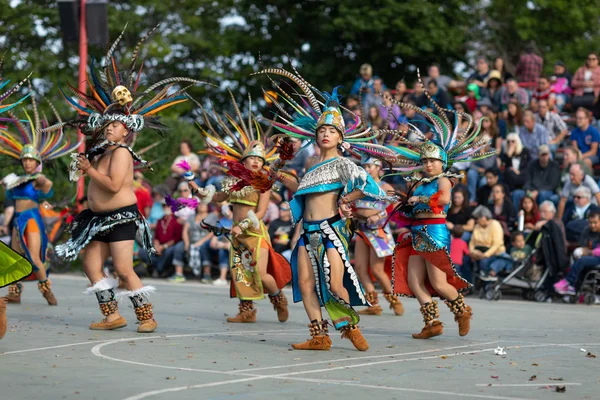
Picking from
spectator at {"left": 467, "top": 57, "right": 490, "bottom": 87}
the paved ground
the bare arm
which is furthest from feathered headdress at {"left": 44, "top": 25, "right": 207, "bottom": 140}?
spectator at {"left": 467, "top": 57, "right": 490, "bottom": 87}

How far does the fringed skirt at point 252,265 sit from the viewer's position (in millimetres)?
11992

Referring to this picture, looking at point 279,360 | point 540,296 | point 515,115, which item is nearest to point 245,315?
point 279,360

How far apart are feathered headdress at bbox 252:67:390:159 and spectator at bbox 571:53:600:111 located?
1120cm

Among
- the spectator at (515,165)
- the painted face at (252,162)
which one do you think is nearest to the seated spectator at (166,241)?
the spectator at (515,165)

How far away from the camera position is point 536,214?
1755 centimetres

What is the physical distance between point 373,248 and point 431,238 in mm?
2921

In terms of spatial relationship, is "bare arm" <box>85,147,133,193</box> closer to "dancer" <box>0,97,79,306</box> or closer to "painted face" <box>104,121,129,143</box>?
"painted face" <box>104,121,129,143</box>

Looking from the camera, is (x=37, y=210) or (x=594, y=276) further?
(x=594, y=276)

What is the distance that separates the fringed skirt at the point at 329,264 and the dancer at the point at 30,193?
502cm

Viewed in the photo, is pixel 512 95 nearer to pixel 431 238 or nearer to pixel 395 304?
pixel 395 304

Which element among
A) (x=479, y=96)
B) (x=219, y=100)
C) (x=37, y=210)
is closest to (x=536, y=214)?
(x=479, y=96)

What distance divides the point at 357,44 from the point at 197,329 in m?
21.0

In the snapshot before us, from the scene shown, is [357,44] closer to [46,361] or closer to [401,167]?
[401,167]

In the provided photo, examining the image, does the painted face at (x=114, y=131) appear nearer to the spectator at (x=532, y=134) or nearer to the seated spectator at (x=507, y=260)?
Answer: the seated spectator at (x=507, y=260)
